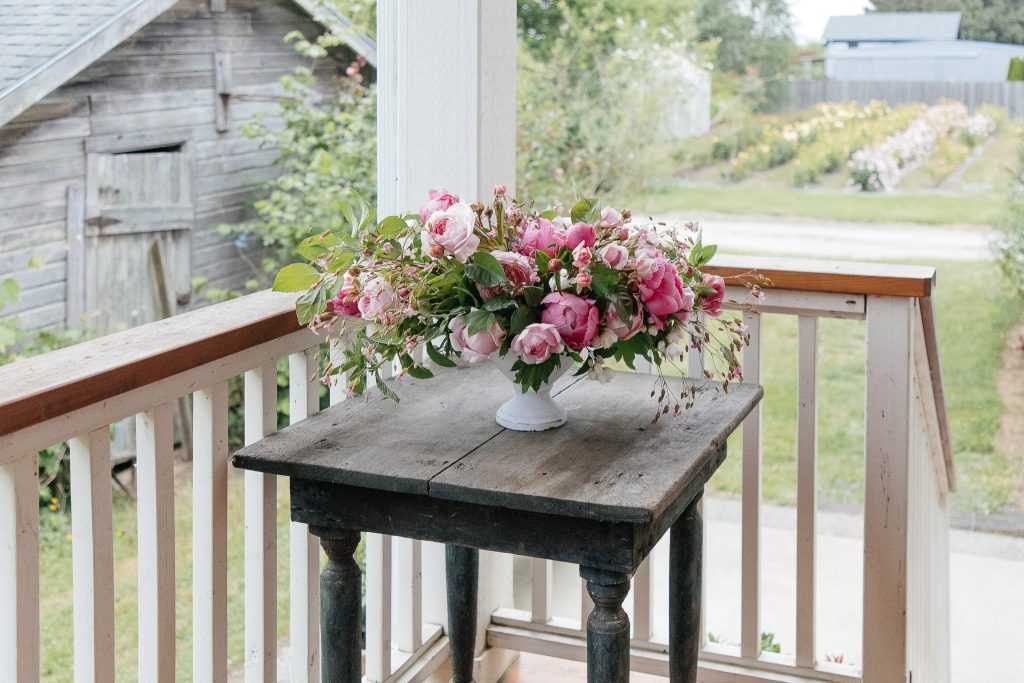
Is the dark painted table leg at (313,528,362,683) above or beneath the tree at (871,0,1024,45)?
beneath

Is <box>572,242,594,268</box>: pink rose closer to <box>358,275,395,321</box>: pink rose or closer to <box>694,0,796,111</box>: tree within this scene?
<box>358,275,395,321</box>: pink rose

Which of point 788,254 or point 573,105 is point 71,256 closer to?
point 573,105

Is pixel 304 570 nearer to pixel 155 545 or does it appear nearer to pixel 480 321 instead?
pixel 155 545

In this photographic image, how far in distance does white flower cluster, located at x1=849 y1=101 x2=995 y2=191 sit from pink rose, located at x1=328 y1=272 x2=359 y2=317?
441 cm

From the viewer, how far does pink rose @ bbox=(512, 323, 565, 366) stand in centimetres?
135

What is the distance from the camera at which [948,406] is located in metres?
5.00

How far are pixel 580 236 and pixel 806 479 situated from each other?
836 millimetres

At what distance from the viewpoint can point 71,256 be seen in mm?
2285

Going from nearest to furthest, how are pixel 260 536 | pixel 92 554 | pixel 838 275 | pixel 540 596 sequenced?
pixel 92 554 → pixel 260 536 → pixel 838 275 → pixel 540 596

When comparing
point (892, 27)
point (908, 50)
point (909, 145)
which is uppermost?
point (892, 27)

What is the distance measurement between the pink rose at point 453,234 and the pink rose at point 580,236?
0.12 meters

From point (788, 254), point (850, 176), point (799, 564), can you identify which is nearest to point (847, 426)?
point (788, 254)

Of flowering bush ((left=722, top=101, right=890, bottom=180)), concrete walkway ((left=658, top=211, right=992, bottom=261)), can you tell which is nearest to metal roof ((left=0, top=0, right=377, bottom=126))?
concrete walkway ((left=658, top=211, right=992, bottom=261))

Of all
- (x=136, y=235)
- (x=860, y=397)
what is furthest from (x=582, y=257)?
(x=860, y=397)
